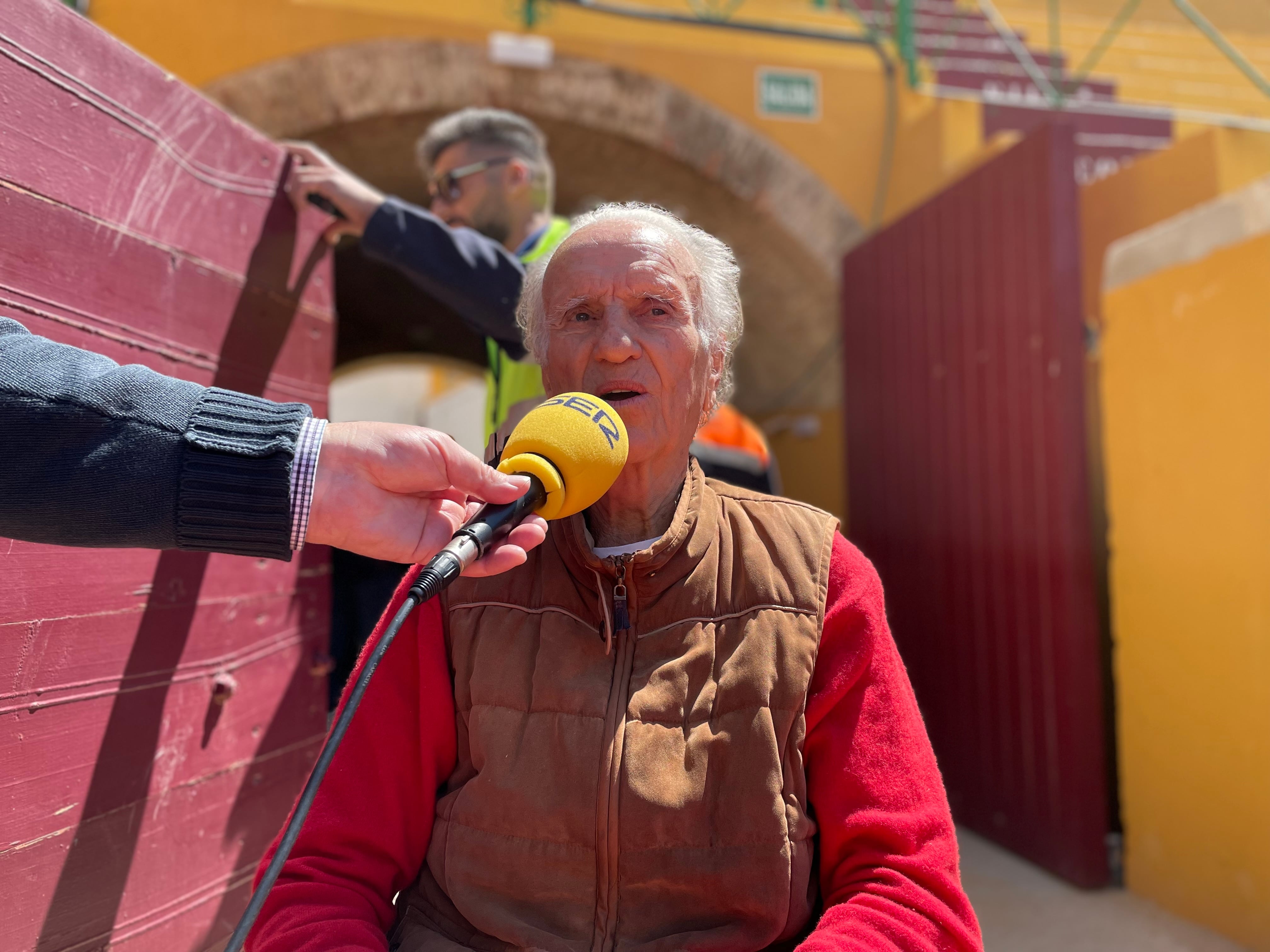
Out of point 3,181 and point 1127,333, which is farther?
point 1127,333

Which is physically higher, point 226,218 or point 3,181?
point 226,218

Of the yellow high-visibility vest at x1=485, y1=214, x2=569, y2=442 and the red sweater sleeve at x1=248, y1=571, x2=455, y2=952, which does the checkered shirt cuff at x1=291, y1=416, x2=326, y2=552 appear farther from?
the yellow high-visibility vest at x1=485, y1=214, x2=569, y2=442

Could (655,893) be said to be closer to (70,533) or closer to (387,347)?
(70,533)

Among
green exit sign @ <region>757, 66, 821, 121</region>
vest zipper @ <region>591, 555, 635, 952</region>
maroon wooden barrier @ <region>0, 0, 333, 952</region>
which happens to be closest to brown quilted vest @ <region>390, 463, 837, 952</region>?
vest zipper @ <region>591, 555, 635, 952</region>

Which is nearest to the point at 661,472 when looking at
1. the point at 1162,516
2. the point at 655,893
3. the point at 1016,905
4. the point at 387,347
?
the point at 655,893

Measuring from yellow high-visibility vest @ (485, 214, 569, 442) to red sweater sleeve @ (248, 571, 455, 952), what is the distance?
98 cm

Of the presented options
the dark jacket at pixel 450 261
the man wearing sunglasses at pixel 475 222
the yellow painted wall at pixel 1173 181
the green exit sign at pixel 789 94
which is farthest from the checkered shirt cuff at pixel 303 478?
the green exit sign at pixel 789 94

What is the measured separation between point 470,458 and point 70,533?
0.46 m

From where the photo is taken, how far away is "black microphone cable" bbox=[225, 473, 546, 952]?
3.26 ft

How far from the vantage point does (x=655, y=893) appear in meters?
1.42

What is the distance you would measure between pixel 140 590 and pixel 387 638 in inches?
44.0

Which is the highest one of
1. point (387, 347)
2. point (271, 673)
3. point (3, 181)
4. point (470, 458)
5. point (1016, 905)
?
point (387, 347)

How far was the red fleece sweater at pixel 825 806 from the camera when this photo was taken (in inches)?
53.1

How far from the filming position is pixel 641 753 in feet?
4.72
